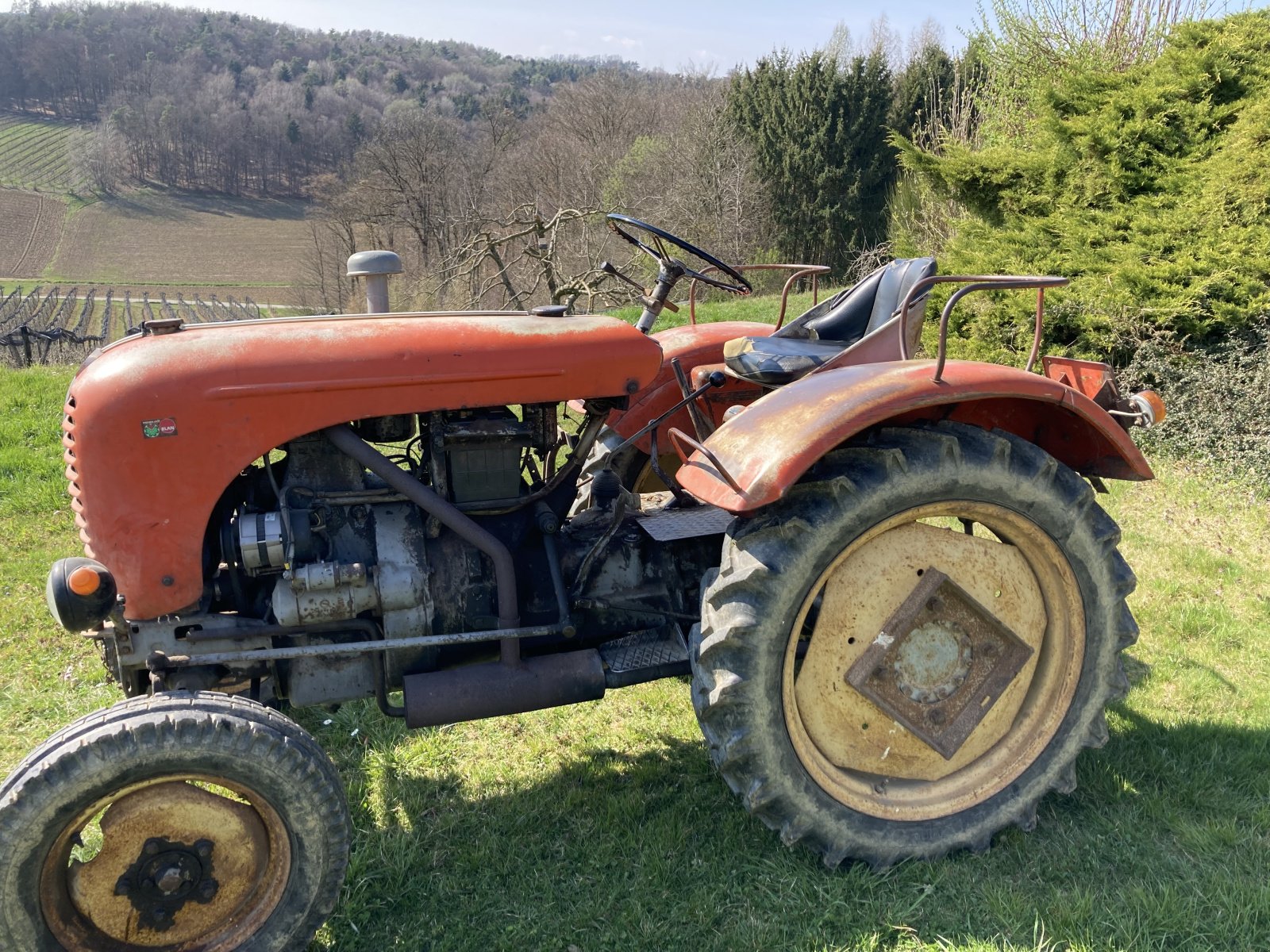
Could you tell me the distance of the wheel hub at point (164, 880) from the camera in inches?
74.0

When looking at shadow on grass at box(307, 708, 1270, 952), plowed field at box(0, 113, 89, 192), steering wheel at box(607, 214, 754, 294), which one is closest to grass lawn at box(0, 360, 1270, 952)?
shadow on grass at box(307, 708, 1270, 952)

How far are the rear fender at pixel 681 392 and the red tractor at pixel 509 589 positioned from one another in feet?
1.39

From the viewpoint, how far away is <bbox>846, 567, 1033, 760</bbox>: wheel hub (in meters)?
2.32

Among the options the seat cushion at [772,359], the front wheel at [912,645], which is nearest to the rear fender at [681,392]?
the seat cushion at [772,359]

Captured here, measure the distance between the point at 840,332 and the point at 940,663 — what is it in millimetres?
1375

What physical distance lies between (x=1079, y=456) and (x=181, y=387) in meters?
2.42

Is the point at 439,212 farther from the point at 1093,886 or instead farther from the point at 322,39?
the point at 322,39

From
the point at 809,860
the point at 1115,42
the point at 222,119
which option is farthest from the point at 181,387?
the point at 222,119

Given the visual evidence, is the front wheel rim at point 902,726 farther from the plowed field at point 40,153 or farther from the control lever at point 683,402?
the plowed field at point 40,153

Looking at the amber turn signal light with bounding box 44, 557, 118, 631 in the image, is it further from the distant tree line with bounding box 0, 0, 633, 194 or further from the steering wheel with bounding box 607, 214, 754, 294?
the distant tree line with bounding box 0, 0, 633, 194

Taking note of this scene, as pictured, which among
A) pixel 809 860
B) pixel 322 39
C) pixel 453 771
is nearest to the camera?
pixel 809 860

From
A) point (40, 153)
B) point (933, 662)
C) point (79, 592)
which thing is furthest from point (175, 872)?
point (40, 153)

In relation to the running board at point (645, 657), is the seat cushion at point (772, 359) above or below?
above

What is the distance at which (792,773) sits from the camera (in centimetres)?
219
